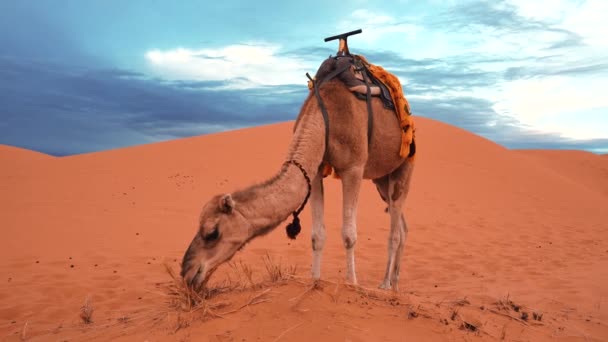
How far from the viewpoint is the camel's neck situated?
13.5 feet

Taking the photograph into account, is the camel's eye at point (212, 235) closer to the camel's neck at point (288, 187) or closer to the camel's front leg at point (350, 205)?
the camel's neck at point (288, 187)

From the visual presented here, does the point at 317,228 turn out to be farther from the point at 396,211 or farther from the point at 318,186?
the point at 396,211

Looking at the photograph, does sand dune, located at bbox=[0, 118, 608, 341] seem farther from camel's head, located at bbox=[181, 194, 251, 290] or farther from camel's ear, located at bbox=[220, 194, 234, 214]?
camel's ear, located at bbox=[220, 194, 234, 214]

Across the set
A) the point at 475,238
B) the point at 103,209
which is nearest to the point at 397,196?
the point at 475,238

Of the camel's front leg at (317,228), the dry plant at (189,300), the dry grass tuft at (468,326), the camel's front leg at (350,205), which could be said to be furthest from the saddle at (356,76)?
the dry plant at (189,300)

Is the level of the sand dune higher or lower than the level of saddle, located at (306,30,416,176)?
lower

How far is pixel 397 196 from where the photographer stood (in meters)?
6.40

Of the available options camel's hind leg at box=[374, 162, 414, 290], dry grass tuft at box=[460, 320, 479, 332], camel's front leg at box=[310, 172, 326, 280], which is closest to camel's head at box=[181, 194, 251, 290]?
camel's front leg at box=[310, 172, 326, 280]

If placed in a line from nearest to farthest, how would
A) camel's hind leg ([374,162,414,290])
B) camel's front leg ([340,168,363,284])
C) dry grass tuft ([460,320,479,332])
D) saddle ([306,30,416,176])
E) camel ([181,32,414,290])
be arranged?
camel ([181,32,414,290]), dry grass tuft ([460,320,479,332]), camel's front leg ([340,168,363,284]), saddle ([306,30,416,176]), camel's hind leg ([374,162,414,290])

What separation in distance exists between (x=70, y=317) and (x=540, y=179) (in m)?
20.6

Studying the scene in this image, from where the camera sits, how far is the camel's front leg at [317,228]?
17.2 ft

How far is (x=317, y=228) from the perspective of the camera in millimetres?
5270

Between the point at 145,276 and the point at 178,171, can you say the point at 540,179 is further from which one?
the point at 145,276

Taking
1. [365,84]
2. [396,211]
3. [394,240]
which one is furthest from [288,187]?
[394,240]
